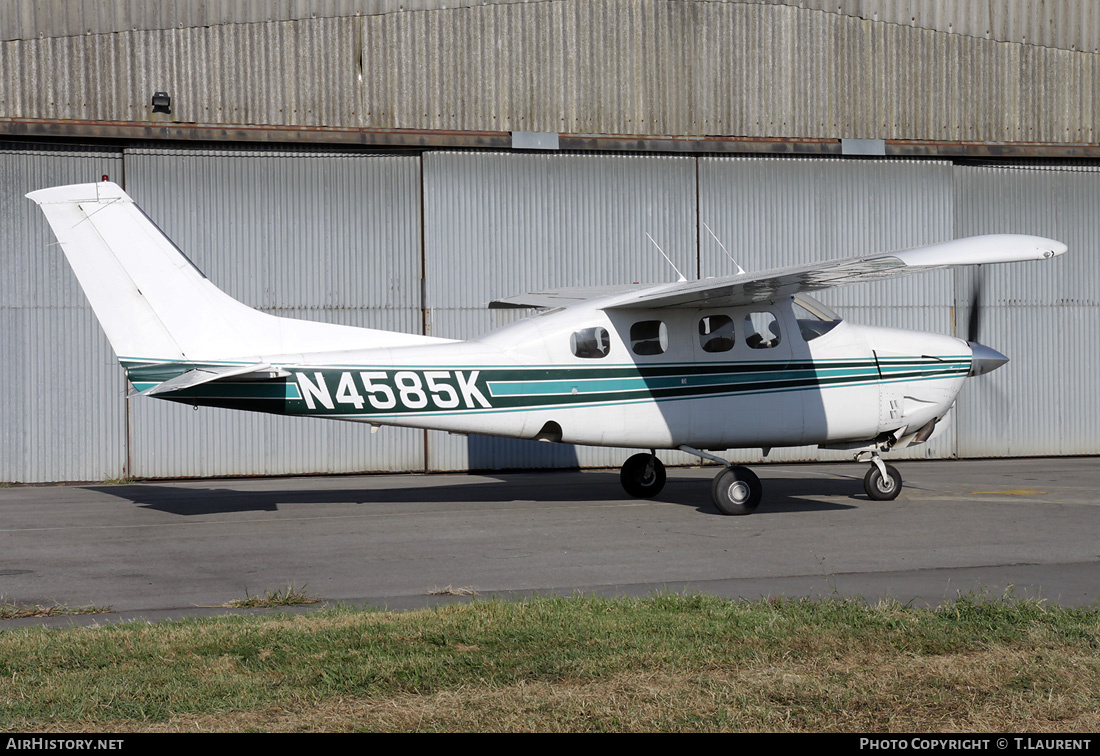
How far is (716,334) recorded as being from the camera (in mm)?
12570

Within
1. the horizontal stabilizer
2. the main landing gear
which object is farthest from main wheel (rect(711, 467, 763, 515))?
the horizontal stabilizer

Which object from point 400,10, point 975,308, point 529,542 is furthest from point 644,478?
point 400,10

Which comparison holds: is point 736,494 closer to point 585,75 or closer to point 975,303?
point 585,75

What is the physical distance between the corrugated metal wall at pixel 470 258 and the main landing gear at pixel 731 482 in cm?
471

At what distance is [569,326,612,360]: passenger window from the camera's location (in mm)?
12312

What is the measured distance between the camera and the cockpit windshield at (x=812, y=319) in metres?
12.8

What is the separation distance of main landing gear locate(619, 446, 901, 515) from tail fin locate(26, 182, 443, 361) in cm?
485

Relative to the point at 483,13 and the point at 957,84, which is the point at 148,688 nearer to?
the point at 483,13

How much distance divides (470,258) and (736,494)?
311 inches

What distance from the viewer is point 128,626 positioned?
6.55 meters

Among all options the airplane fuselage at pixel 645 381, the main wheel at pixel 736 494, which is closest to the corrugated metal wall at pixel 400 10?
the airplane fuselage at pixel 645 381

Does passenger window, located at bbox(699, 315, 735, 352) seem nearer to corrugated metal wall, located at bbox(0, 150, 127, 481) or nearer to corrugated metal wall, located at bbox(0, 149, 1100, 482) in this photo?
corrugated metal wall, located at bbox(0, 149, 1100, 482)

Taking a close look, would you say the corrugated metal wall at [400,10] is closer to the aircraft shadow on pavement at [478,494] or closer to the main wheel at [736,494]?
the aircraft shadow on pavement at [478,494]

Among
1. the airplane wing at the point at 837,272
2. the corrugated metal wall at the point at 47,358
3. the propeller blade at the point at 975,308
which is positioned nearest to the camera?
the airplane wing at the point at 837,272
